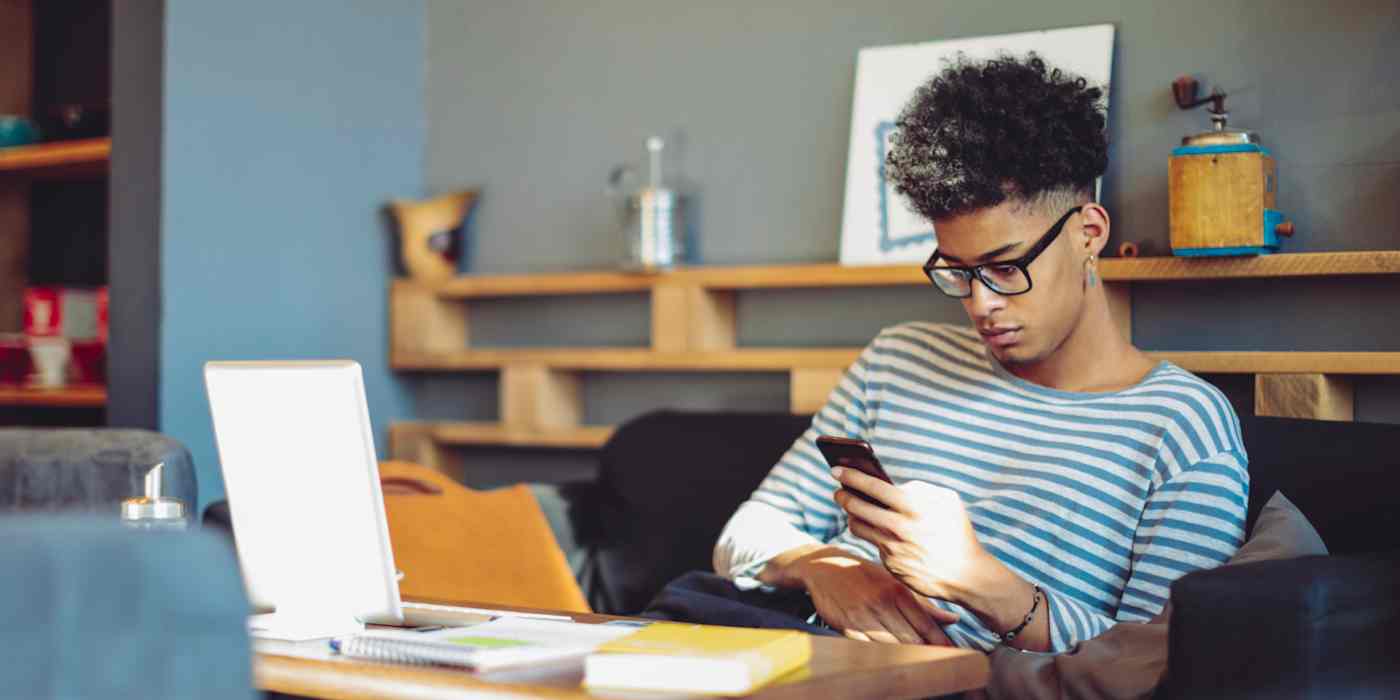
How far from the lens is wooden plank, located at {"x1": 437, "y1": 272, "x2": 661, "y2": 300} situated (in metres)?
3.27

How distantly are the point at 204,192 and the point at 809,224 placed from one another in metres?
1.33

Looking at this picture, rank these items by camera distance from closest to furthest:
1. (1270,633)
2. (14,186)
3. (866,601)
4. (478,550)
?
(1270,633) → (866,601) → (478,550) → (14,186)

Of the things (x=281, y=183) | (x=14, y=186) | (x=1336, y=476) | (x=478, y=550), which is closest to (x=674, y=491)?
(x=478, y=550)

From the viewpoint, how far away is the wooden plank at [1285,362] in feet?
7.76

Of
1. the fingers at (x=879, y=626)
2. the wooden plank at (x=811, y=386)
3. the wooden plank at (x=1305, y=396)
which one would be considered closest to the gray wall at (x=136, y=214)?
the wooden plank at (x=811, y=386)

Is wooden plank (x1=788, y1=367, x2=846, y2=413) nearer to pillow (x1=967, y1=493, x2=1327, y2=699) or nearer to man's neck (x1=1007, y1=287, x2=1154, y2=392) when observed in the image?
man's neck (x1=1007, y1=287, x2=1154, y2=392)

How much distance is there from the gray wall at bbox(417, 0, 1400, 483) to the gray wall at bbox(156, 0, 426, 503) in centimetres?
15

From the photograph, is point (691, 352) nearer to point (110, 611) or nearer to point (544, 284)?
point (544, 284)

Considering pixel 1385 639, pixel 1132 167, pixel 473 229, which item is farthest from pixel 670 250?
pixel 1385 639

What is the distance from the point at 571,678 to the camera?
1274mm

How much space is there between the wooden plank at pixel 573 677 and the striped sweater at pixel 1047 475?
0.47m

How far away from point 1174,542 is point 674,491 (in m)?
1.12

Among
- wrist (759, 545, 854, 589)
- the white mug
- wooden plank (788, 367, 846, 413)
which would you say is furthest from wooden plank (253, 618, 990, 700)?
the white mug

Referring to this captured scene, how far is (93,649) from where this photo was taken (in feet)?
2.45
